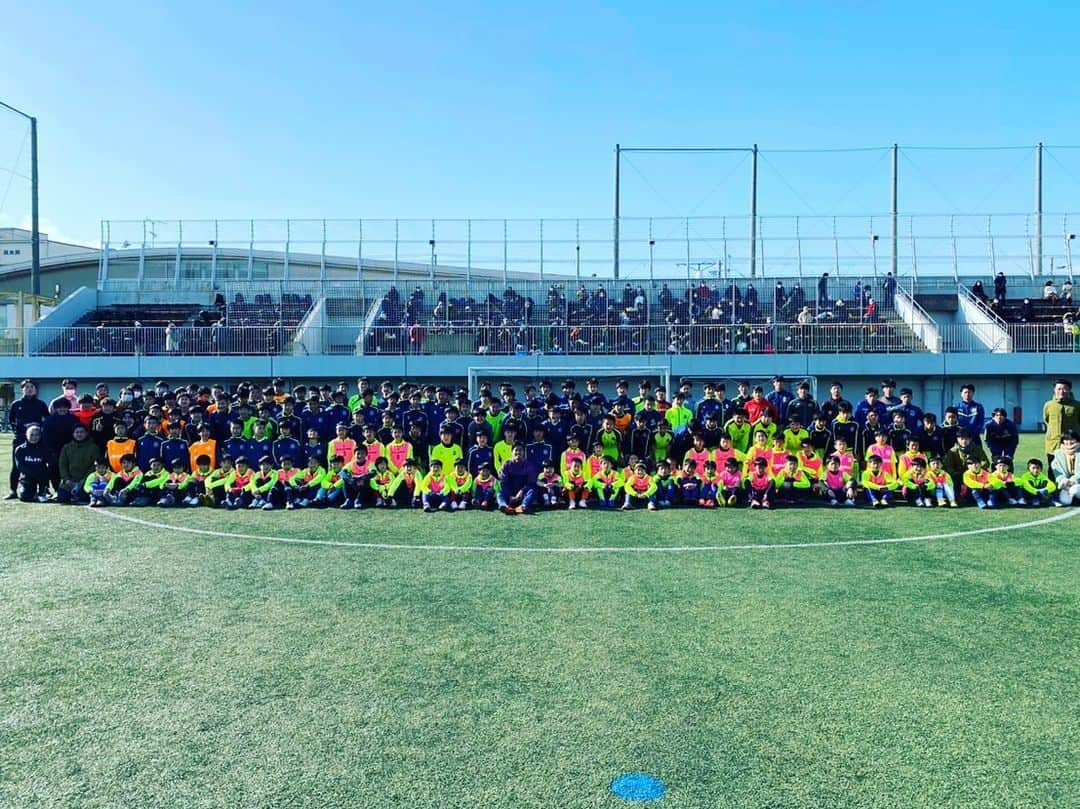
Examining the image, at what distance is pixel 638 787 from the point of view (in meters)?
3.37

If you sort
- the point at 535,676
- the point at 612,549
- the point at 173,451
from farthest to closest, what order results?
the point at 173,451
the point at 612,549
the point at 535,676

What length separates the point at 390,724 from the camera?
3.97 m

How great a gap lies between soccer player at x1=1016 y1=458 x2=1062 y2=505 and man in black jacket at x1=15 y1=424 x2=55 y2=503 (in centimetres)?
1247

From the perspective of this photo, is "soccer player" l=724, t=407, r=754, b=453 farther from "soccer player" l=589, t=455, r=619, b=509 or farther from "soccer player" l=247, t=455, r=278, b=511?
"soccer player" l=247, t=455, r=278, b=511

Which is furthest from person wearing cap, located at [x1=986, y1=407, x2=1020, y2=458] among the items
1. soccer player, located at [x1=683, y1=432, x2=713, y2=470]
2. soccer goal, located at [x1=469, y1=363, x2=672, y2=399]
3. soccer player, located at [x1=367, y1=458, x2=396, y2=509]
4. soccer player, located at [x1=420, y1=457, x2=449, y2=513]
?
soccer goal, located at [x1=469, y1=363, x2=672, y2=399]

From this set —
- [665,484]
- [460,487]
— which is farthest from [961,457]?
[460,487]

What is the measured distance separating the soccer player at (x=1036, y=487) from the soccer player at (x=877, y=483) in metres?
1.53

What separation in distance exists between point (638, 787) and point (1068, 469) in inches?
396

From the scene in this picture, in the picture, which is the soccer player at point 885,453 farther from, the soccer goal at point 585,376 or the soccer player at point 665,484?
the soccer goal at point 585,376

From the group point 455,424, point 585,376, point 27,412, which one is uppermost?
point 585,376

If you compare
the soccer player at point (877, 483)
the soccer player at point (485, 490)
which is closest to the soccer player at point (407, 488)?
the soccer player at point (485, 490)

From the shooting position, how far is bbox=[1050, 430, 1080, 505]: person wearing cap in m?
10.6

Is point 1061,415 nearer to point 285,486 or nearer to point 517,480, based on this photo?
point 517,480

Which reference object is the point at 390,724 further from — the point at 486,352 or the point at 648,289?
the point at 648,289
